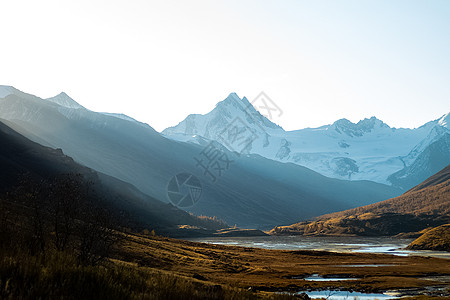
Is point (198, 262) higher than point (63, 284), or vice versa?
point (63, 284)

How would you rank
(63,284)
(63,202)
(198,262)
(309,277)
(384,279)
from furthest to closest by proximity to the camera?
1. (198,262)
2. (309,277)
3. (384,279)
4. (63,202)
5. (63,284)

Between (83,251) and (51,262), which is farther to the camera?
(83,251)

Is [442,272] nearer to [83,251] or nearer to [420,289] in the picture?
[420,289]

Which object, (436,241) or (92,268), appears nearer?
(92,268)

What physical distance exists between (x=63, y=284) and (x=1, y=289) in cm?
156

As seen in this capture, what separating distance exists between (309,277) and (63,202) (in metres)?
53.4

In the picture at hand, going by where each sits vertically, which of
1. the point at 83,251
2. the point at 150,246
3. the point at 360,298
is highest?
the point at 83,251

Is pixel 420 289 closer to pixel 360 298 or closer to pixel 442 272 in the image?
pixel 360 298

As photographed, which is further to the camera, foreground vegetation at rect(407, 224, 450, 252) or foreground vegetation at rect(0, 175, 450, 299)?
foreground vegetation at rect(407, 224, 450, 252)

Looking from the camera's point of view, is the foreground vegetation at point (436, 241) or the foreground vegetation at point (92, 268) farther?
the foreground vegetation at point (436, 241)

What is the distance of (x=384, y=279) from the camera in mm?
70312

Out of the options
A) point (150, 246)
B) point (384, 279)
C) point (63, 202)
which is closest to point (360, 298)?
point (384, 279)

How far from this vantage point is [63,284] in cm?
1168

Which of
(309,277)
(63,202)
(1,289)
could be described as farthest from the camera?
(309,277)
